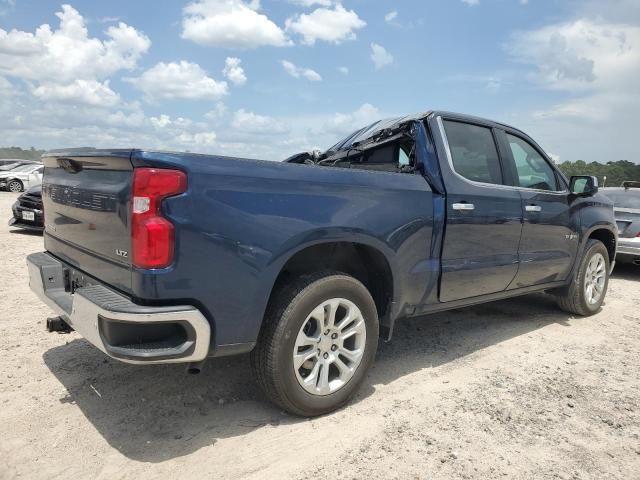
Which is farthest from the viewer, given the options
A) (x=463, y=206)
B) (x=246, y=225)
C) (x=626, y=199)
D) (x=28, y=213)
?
(x=28, y=213)

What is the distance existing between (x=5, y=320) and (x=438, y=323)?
403 centimetres

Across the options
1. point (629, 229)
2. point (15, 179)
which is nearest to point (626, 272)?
point (629, 229)

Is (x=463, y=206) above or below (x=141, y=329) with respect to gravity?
above

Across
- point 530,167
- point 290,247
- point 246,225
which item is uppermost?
point 530,167

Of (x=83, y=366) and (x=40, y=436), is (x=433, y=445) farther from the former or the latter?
(x=83, y=366)

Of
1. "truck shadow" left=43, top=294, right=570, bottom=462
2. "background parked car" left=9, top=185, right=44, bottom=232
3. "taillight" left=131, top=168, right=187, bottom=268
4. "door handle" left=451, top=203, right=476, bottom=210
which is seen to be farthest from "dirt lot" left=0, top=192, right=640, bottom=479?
→ "background parked car" left=9, top=185, right=44, bottom=232

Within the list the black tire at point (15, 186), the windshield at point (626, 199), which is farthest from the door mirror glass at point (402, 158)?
the black tire at point (15, 186)

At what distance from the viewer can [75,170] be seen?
116 inches

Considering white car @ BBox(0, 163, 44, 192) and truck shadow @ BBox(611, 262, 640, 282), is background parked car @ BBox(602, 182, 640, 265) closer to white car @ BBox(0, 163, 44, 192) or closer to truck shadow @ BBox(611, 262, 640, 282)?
truck shadow @ BBox(611, 262, 640, 282)

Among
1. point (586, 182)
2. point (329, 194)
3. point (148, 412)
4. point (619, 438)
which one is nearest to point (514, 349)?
point (619, 438)

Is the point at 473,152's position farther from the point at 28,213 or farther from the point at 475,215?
the point at 28,213

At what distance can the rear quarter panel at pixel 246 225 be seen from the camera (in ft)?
7.73

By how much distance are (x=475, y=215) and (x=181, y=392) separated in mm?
2456

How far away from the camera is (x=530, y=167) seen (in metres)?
4.63
